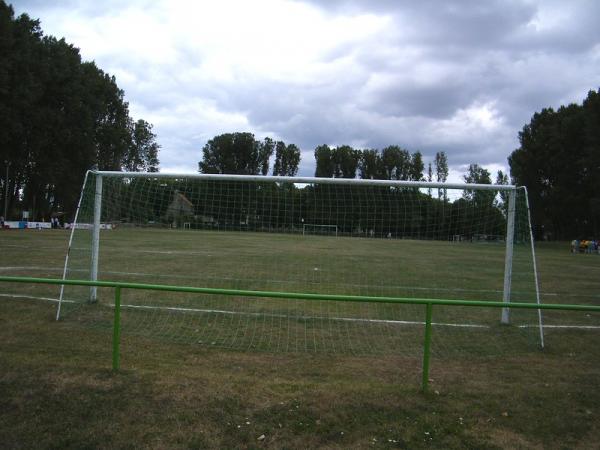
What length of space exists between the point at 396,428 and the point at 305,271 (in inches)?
496

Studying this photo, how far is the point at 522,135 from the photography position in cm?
6594

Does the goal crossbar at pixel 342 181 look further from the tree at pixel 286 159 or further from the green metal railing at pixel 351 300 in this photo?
the tree at pixel 286 159

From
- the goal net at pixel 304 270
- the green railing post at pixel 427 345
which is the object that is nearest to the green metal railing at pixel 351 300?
the green railing post at pixel 427 345

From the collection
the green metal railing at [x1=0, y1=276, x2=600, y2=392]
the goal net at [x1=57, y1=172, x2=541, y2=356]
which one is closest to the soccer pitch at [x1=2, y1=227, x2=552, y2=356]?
the goal net at [x1=57, y1=172, x2=541, y2=356]

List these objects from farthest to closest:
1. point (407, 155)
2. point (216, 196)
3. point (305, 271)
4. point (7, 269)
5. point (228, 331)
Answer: point (407, 155)
point (305, 271)
point (7, 269)
point (216, 196)
point (228, 331)

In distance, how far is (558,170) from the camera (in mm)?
60344

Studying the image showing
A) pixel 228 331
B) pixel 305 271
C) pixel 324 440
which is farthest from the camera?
pixel 305 271

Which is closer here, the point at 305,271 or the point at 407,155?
the point at 305,271

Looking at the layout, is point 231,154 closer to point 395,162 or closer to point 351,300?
point 395,162

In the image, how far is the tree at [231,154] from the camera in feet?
336

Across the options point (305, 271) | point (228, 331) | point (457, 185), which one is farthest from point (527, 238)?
point (305, 271)

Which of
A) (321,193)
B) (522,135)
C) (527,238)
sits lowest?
(527,238)

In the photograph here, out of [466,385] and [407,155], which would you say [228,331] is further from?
[407,155]

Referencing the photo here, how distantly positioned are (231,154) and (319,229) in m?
94.0
